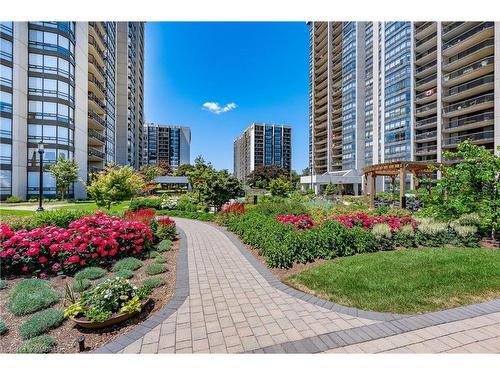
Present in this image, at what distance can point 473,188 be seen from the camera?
9180mm

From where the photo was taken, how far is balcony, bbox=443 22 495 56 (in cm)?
3060

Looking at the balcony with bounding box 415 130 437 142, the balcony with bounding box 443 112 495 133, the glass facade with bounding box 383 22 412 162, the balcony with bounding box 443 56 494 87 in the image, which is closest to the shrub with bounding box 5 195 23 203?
the glass facade with bounding box 383 22 412 162

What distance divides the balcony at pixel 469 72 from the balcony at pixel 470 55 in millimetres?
680

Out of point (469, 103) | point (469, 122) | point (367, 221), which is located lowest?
point (367, 221)

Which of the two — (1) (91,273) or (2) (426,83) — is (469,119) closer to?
(2) (426,83)

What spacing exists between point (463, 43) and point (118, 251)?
45.9m

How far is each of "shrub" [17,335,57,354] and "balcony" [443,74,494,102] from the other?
44.3 metres

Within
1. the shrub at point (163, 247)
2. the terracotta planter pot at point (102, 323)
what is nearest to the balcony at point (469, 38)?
the shrub at point (163, 247)

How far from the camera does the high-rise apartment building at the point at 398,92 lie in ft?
105

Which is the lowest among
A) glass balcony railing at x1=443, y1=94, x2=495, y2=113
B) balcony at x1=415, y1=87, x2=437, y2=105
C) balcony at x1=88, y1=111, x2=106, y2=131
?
balcony at x1=88, y1=111, x2=106, y2=131

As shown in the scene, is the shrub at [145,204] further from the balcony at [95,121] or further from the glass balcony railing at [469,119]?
the glass balcony railing at [469,119]

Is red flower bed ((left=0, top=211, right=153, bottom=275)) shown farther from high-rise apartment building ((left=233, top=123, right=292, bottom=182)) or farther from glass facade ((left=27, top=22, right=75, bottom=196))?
high-rise apartment building ((left=233, top=123, right=292, bottom=182))

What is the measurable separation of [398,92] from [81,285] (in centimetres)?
5151

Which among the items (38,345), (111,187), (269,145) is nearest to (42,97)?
(111,187)
